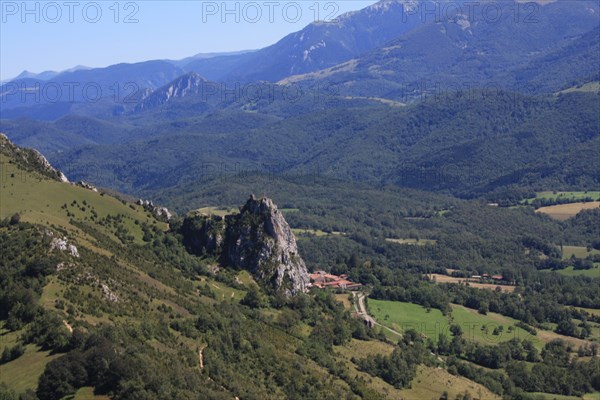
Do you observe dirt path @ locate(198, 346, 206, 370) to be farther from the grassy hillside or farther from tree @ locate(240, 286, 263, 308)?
tree @ locate(240, 286, 263, 308)

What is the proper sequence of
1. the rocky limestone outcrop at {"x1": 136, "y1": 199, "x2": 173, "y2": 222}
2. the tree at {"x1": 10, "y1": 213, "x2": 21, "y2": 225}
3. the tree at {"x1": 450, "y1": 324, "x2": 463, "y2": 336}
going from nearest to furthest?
1. the tree at {"x1": 10, "y1": 213, "x2": 21, "y2": 225}
2. the tree at {"x1": 450, "y1": 324, "x2": 463, "y2": 336}
3. the rocky limestone outcrop at {"x1": 136, "y1": 199, "x2": 173, "y2": 222}

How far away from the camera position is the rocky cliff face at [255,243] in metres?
129

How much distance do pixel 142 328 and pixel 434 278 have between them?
113797mm

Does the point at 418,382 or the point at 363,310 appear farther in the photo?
the point at 363,310

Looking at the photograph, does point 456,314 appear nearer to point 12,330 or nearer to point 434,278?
point 434,278

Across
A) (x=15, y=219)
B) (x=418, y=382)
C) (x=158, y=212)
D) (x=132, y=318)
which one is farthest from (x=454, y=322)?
(x=15, y=219)

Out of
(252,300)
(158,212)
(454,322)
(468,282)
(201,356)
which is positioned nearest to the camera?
(201,356)

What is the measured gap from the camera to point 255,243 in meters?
130

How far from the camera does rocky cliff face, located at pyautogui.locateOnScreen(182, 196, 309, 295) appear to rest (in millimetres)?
129000

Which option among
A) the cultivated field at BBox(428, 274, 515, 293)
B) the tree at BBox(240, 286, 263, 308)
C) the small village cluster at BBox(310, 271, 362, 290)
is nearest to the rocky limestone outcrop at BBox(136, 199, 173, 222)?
the small village cluster at BBox(310, 271, 362, 290)

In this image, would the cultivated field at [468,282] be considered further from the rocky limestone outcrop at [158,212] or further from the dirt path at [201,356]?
the dirt path at [201,356]

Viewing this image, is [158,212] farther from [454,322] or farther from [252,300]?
[454,322]

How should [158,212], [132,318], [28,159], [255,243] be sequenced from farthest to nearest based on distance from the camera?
[158,212], [28,159], [255,243], [132,318]

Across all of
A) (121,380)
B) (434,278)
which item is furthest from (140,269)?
(434,278)
